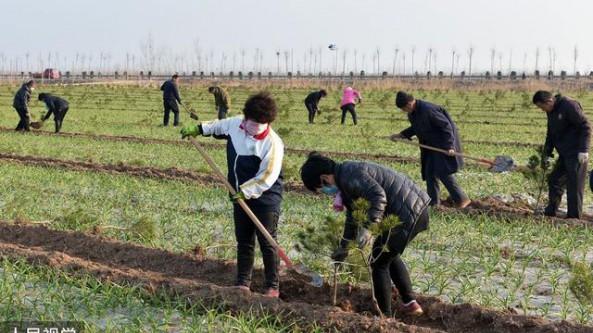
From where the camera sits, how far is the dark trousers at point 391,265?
5207 mm

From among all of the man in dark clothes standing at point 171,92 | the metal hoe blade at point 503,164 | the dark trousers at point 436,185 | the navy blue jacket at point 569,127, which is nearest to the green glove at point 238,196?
the dark trousers at point 436,185

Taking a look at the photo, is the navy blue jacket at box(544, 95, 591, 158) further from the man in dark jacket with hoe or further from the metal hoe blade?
the man in dark jacket with hoe

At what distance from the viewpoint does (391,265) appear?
18.0ft

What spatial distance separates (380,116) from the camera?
27.4 meters

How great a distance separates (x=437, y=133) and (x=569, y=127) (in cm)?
147

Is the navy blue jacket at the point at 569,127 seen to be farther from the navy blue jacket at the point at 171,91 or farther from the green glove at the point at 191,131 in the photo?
the navy blue jacket at the point at 171,91

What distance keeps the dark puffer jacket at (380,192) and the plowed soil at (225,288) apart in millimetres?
666

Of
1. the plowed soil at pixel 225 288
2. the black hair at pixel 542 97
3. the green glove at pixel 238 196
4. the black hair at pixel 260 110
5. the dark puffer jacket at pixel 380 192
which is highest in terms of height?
the black hair at pixel 542 97

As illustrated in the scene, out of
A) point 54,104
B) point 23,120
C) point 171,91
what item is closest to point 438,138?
point 54,104

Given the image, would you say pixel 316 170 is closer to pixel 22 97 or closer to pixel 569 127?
pixel 569 127

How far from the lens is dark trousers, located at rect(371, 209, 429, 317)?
17.1ft

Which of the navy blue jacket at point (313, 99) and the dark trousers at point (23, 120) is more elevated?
the navy blue jacket at point (313, 99)

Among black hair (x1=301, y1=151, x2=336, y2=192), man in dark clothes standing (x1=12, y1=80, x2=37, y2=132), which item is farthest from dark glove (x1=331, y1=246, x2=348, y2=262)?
man in dark clothes standing (x1=12, y1=80, x2=37, y2=132)

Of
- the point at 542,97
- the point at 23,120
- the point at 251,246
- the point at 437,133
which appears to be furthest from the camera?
the point at 23,120
